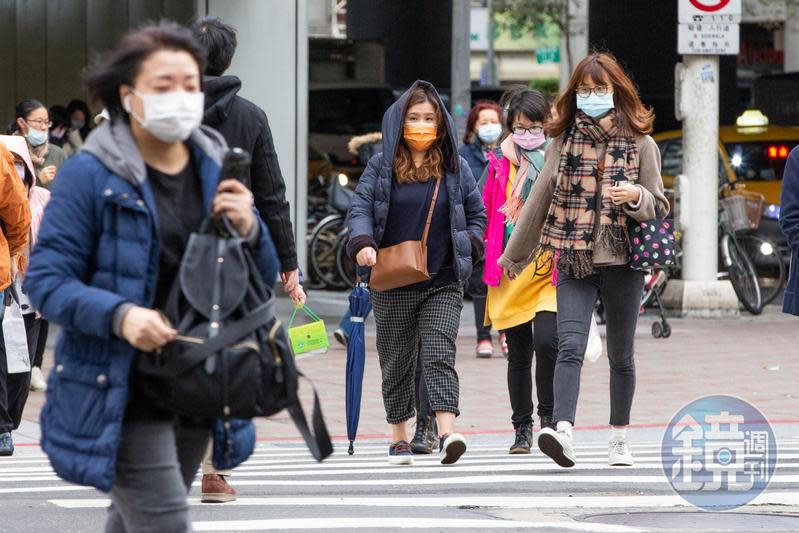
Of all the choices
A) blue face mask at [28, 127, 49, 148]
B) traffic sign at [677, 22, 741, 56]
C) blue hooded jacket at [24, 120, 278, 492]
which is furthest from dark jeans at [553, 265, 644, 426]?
traffic sign at [677, 22, 741, 56]

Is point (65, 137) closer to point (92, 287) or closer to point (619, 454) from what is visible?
point (619, 454)

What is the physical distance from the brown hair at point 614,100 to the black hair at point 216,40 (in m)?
1.74

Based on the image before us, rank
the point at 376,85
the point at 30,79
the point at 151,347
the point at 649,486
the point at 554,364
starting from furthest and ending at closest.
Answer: the point at 376,85, the point at 30,79, the point at 554,364, the point at 649,486, the point at 151,347

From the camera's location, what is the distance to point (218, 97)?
6.93 meters

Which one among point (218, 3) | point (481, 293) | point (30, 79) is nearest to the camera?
point (481, 293)

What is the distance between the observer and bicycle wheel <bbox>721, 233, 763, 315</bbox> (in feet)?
55.0

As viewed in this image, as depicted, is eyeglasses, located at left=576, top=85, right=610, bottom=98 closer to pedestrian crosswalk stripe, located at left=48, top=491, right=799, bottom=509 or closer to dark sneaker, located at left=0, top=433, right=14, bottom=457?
pedestrian crosswalk stripe, located at left=48, top=491, right=799, bottom=509

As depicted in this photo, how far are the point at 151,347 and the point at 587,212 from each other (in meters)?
4.05

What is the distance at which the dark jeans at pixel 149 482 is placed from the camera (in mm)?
4070

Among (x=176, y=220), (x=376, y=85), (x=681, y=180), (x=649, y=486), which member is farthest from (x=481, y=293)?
(x=376, y=85)

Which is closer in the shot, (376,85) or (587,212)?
(587,212)

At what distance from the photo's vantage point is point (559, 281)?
7.93m

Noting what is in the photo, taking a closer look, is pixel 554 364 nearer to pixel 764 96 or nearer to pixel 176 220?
pixel 176 220

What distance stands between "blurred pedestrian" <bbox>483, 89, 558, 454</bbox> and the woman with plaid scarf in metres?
0.63
